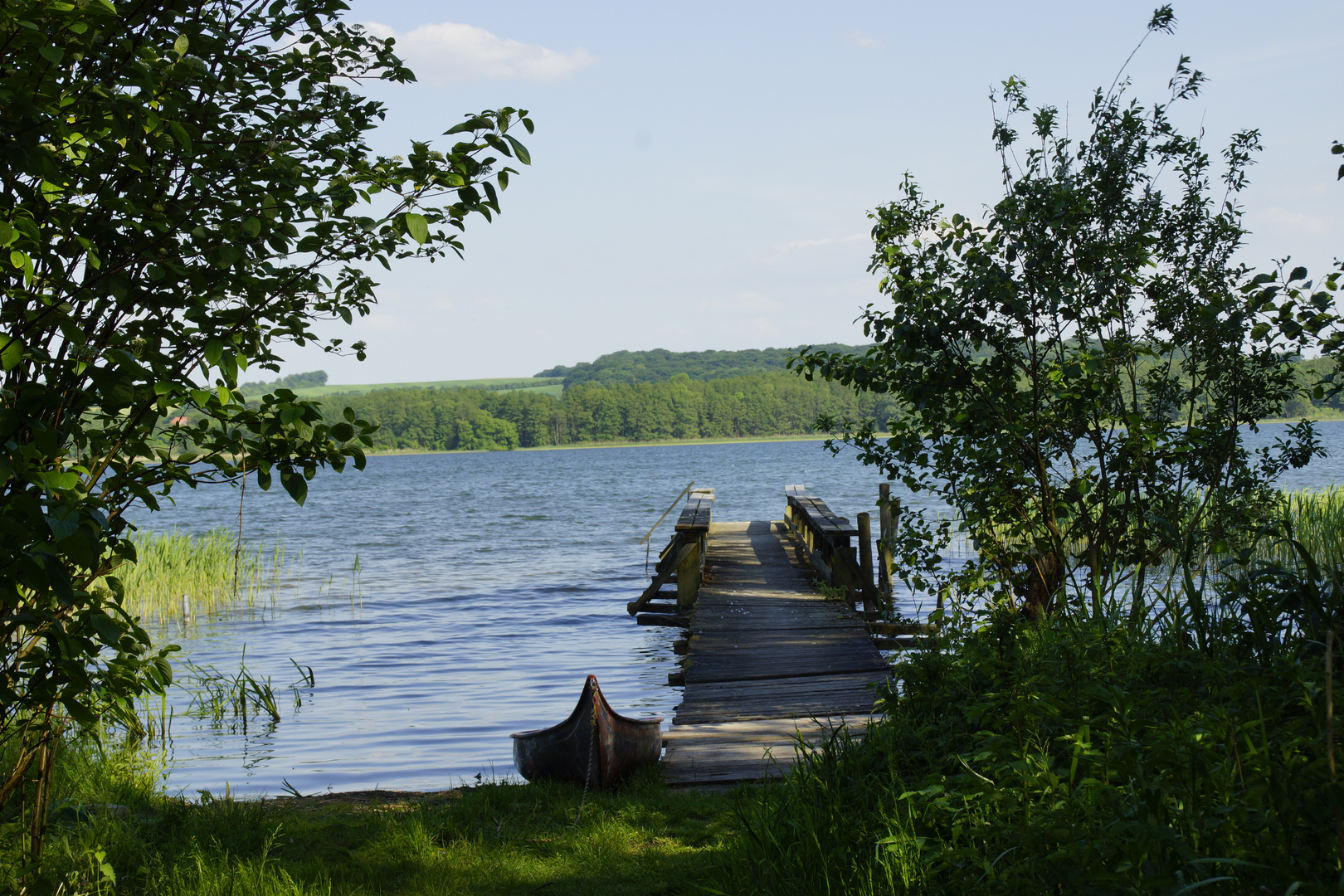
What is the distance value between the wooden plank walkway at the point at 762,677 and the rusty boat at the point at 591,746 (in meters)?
0.26

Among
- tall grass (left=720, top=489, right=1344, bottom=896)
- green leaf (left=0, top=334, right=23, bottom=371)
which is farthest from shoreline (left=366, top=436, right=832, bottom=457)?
green leaf (left=0, top=334, right=23, bottom=371)

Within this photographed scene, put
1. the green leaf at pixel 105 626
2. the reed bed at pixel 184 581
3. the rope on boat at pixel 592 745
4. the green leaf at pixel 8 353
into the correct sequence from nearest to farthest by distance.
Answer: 1. the green leaf at pixel 8 353
2. the green leaf at pixel 105 626
3. the rope on boat at pixel 592 745
4. the reed bed at pixel 184 581

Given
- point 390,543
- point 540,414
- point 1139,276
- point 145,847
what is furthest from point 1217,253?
point 540,414

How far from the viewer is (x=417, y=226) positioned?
280cm

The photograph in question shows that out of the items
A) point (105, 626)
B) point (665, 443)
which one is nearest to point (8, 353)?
point (105, 626)

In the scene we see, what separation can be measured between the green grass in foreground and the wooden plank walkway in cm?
62

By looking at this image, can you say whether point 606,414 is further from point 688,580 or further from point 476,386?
point 688,580

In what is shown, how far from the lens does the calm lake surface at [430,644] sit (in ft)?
27.3

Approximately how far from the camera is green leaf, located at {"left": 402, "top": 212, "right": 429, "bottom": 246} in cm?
278

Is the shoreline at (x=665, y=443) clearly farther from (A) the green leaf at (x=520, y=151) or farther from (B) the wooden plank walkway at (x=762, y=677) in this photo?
(A) the green leaf at (x=520, y=151)

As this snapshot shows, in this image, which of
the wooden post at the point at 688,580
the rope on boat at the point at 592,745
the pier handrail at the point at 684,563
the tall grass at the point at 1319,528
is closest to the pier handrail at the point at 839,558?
the pier handrail at the point at 684,563

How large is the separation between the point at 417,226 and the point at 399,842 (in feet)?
11.5

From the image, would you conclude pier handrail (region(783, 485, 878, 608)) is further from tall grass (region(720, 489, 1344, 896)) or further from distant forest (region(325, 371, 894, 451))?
distant forest (region(325, 371, 894, 451))

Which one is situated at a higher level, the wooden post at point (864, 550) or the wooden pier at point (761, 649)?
the wooden post at point (864, 550)
